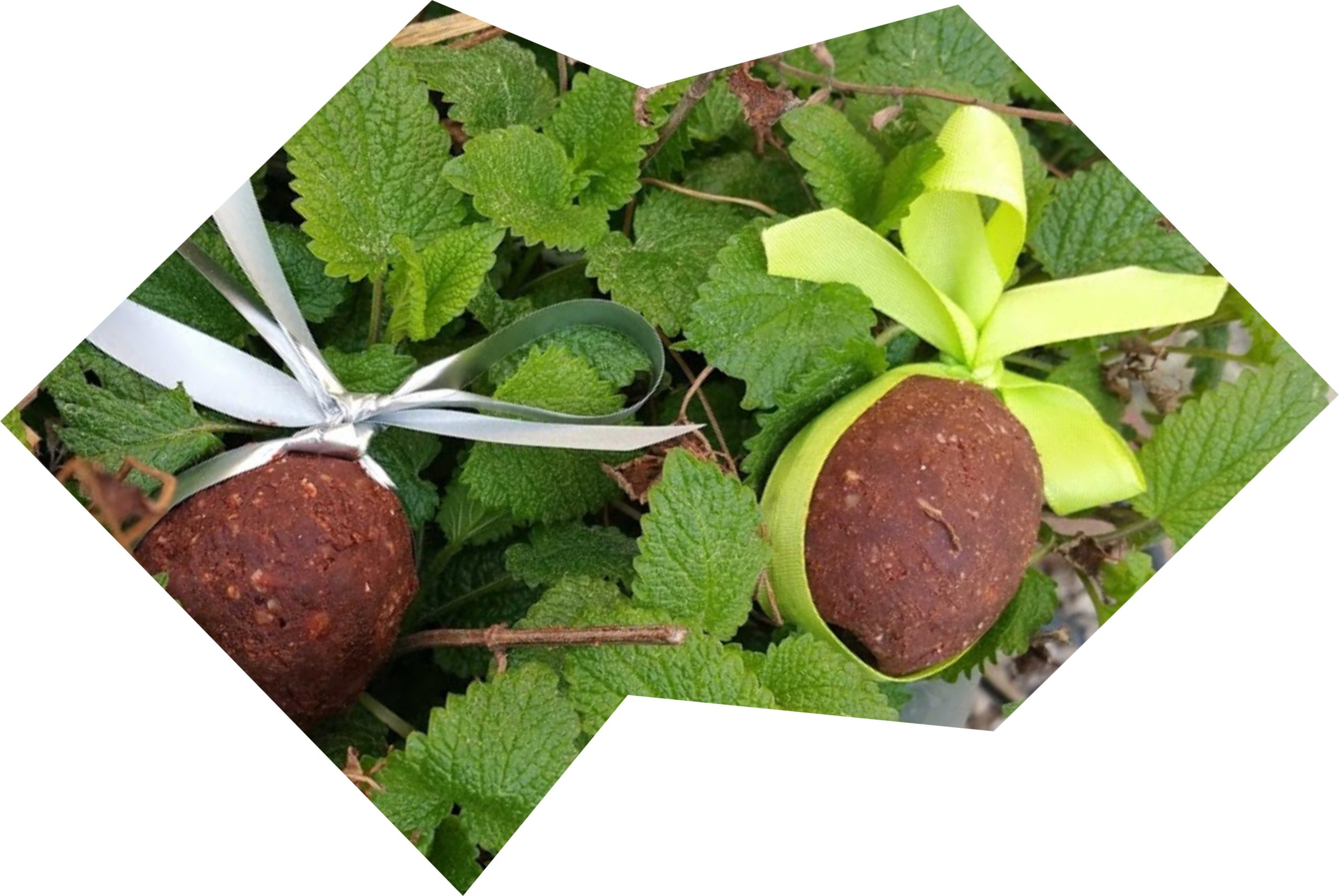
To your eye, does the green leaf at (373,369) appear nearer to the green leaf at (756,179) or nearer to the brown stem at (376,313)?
the brown stem at (376,313)

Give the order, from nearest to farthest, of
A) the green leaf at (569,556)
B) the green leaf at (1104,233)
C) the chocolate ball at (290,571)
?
the chocolate ball at (290,571)
the green leaf at (569,556)
the green leaf at (1104,233)

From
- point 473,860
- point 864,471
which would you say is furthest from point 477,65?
point 473,860

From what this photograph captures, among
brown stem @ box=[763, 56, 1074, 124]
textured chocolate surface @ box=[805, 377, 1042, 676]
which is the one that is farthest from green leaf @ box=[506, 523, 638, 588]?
brown stem @ box=[763, 56, 1074, 124]

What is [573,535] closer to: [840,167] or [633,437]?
[633,437]

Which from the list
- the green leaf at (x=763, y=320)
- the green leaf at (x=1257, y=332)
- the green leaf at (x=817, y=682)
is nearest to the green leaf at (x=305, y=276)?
the green leaf at (x=763, y=320)

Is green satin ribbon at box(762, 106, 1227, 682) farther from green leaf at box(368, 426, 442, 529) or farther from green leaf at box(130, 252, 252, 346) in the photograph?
green leaf at box(130, 252, 252, 346)

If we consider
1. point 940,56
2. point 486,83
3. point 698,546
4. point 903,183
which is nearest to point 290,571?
point 698,546
